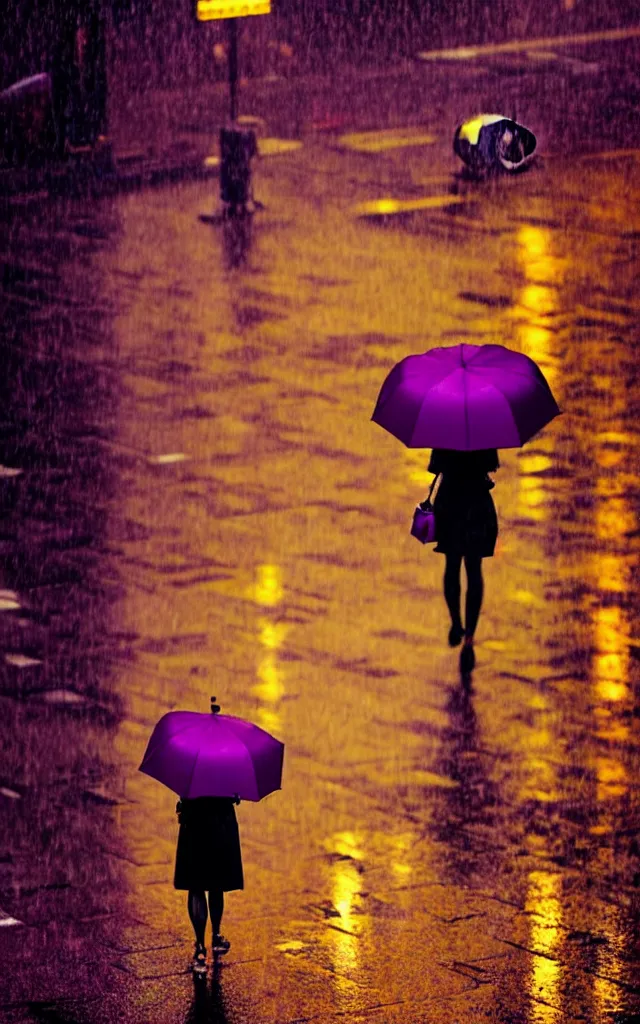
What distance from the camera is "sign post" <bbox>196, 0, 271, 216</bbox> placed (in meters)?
25.3

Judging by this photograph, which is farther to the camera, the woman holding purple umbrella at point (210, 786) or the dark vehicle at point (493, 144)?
the dark vehicle at point (493, 144)

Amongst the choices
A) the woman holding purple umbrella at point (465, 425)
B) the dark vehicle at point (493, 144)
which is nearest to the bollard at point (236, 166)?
the dark vehicle at point (493, 144)

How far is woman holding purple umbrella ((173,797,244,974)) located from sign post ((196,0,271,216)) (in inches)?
531

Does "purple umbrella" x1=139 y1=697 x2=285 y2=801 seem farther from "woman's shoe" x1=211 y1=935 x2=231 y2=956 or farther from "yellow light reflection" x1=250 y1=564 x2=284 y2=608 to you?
"yellow light reflection" x1=250 y1=564 x2=284 y2=608

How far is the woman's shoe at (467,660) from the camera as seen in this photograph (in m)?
16.1

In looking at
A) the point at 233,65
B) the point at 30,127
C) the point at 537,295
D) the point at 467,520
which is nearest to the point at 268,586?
the point at 467,520

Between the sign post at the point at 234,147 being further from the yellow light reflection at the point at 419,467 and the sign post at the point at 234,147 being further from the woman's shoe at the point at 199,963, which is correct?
the woman's shoe at the point at 199,963

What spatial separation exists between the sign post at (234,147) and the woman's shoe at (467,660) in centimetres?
999

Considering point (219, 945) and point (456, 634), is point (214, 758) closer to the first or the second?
point (219, 945)

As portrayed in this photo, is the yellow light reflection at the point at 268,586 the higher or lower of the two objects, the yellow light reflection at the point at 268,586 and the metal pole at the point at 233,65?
the lower

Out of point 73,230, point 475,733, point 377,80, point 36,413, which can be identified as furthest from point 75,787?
point 377,80

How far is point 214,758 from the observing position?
482 inches

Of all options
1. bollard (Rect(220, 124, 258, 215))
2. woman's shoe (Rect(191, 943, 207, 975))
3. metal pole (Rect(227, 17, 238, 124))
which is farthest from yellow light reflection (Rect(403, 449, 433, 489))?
metal pole (Rect(227, 17, 238, 124))

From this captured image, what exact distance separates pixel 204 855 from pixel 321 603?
4.75m
